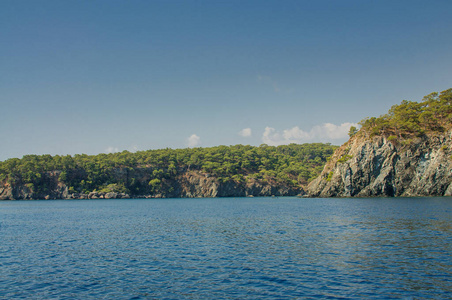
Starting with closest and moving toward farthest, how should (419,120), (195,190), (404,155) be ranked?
(404,155), (419,120), (195,190)

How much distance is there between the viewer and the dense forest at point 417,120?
108 metres

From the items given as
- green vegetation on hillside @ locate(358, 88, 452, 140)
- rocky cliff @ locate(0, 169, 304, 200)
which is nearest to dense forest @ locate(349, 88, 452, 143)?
green vegetation on hillside @ locate(358, 88, 452, 140)

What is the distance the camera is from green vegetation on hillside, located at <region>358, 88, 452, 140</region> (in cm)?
10862

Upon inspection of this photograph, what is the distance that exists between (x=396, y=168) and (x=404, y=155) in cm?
530

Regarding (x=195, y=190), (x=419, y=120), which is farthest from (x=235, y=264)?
(x=195, y=190)

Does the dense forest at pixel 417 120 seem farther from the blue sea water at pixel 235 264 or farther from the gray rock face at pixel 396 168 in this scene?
the blue sea water at pixel 235 264

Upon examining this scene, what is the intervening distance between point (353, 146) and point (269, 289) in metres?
116

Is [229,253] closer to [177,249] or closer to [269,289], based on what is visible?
[177,249]

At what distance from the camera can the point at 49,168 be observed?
591 feet

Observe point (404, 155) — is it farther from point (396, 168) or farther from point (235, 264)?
point (235, 264)

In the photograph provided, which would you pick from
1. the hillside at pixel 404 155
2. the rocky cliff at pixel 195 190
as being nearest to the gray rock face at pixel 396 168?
the hillside at pixel 404 155

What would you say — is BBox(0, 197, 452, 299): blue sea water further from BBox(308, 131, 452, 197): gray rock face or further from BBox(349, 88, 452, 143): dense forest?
BBox(349, 88, 452, 143): dense forest

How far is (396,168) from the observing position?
352 ft

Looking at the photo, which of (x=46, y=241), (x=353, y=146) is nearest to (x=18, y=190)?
(x=46, y=241)
